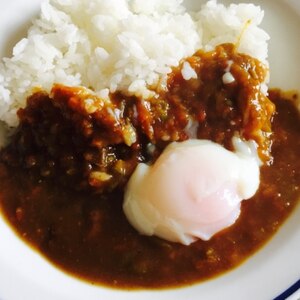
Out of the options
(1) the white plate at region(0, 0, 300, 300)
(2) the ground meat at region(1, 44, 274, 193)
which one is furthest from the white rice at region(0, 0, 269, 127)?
(1) the white plate at region(0, 0, 300, 300)

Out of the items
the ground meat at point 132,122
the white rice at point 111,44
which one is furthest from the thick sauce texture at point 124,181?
the white rice at point 111,44

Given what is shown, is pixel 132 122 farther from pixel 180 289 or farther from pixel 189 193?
pixel 180 289

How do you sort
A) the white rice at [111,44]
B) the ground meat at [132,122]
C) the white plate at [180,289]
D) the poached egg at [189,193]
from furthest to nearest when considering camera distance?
the white rice at [111,44]
the ground meat at [132,122]
the poached egg at [189,193]
the white plate at [180,289]

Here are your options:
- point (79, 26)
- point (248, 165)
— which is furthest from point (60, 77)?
point (248, 165)

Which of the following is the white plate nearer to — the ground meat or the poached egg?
the poached egg

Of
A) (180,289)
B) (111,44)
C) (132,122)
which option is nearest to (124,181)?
(132,122)

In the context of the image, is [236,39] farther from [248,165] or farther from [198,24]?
[248,165]

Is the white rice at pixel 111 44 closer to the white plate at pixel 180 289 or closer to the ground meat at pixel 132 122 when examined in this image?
the ground meat at pixel 132 122
